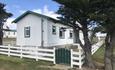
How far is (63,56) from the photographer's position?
14820mm

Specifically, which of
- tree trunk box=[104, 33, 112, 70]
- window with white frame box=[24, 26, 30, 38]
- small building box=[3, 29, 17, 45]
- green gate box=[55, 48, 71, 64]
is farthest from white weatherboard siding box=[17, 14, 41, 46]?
A: tree trunk box=[104, 33, 112, 70]

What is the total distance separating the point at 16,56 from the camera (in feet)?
58.9

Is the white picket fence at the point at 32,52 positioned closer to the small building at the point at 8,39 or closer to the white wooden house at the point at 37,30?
the white wooden house at the point at 37,30

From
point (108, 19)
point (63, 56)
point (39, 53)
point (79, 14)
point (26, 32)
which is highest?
point (79, 14)

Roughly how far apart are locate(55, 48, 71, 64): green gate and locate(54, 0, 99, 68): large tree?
56.2 inches

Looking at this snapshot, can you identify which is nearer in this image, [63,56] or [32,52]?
[63,56]

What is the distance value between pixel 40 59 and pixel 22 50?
2335 mm

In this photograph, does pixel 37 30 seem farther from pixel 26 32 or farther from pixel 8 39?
pixel 8 39

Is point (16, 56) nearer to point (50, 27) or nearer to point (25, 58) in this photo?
point (25, 58)

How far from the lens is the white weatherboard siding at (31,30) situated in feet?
78.9

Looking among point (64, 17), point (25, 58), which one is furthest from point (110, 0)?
point (25, 58)

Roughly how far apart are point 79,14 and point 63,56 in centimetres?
312

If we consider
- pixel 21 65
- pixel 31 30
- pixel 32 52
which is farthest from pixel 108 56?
pixel 31 30

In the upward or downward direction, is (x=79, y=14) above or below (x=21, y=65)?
above
